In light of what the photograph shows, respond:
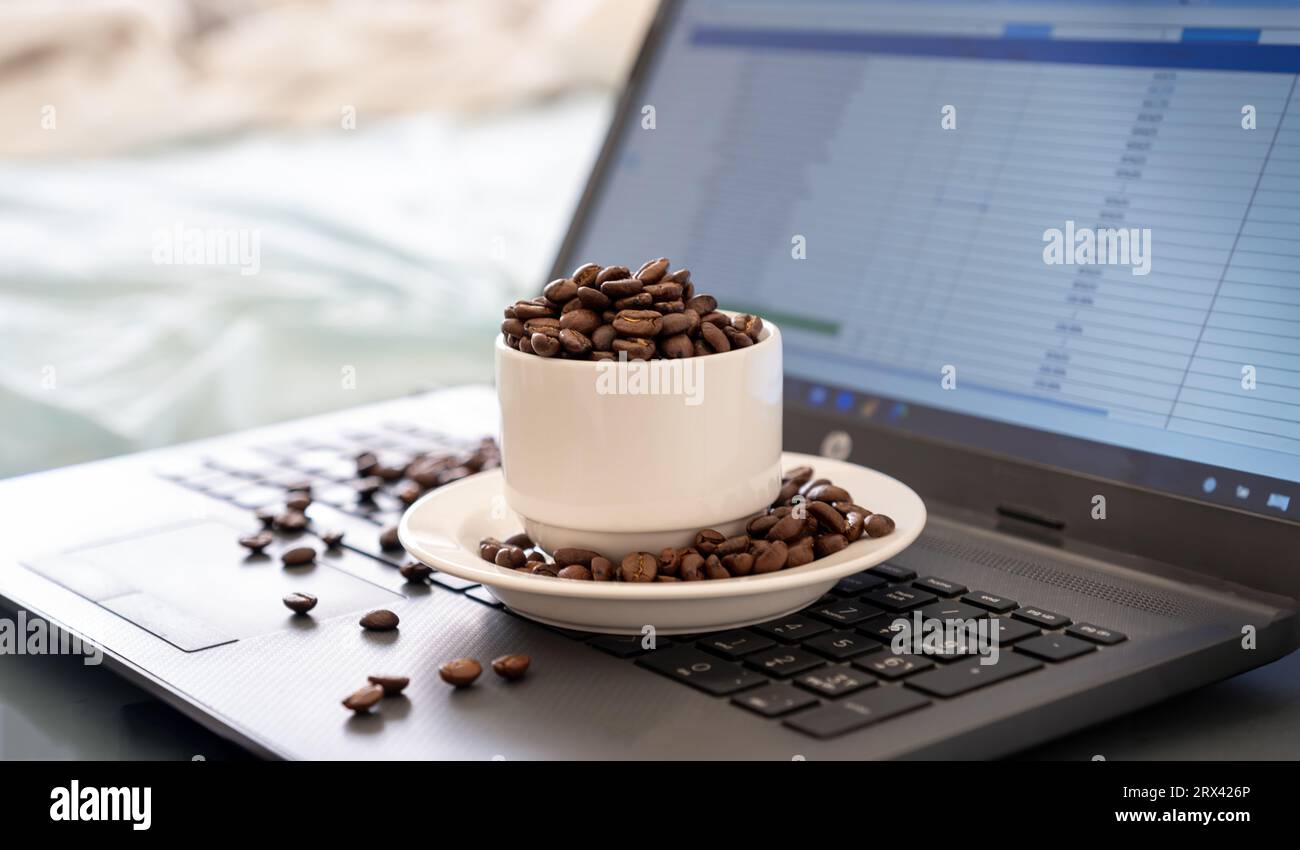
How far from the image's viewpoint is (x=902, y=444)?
1072mm

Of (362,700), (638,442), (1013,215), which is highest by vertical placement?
(1013,215)

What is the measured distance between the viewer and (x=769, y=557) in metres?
0.77

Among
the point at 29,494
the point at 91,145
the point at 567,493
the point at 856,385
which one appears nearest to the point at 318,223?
the point at 91,145

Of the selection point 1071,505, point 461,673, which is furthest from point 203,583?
point 1071,505

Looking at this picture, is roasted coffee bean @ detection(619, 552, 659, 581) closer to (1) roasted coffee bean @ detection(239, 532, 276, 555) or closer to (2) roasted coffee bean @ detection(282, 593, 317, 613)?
(2) roasted coffee bean @ detection(282, 593, 317, 613)

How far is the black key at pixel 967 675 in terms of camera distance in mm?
682

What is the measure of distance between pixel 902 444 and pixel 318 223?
134 cm

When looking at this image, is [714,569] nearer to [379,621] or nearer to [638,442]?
[638,442]

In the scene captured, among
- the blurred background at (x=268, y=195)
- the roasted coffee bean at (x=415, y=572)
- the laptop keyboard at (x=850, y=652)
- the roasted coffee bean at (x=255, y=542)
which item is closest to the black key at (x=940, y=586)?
the laptop keyboard at (x=850, y=652)

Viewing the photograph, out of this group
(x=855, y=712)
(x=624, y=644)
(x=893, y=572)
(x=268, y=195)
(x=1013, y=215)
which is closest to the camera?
(x=855, y=712)

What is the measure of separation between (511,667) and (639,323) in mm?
207

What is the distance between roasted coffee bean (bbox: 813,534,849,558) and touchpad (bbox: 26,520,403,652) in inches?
10.8
